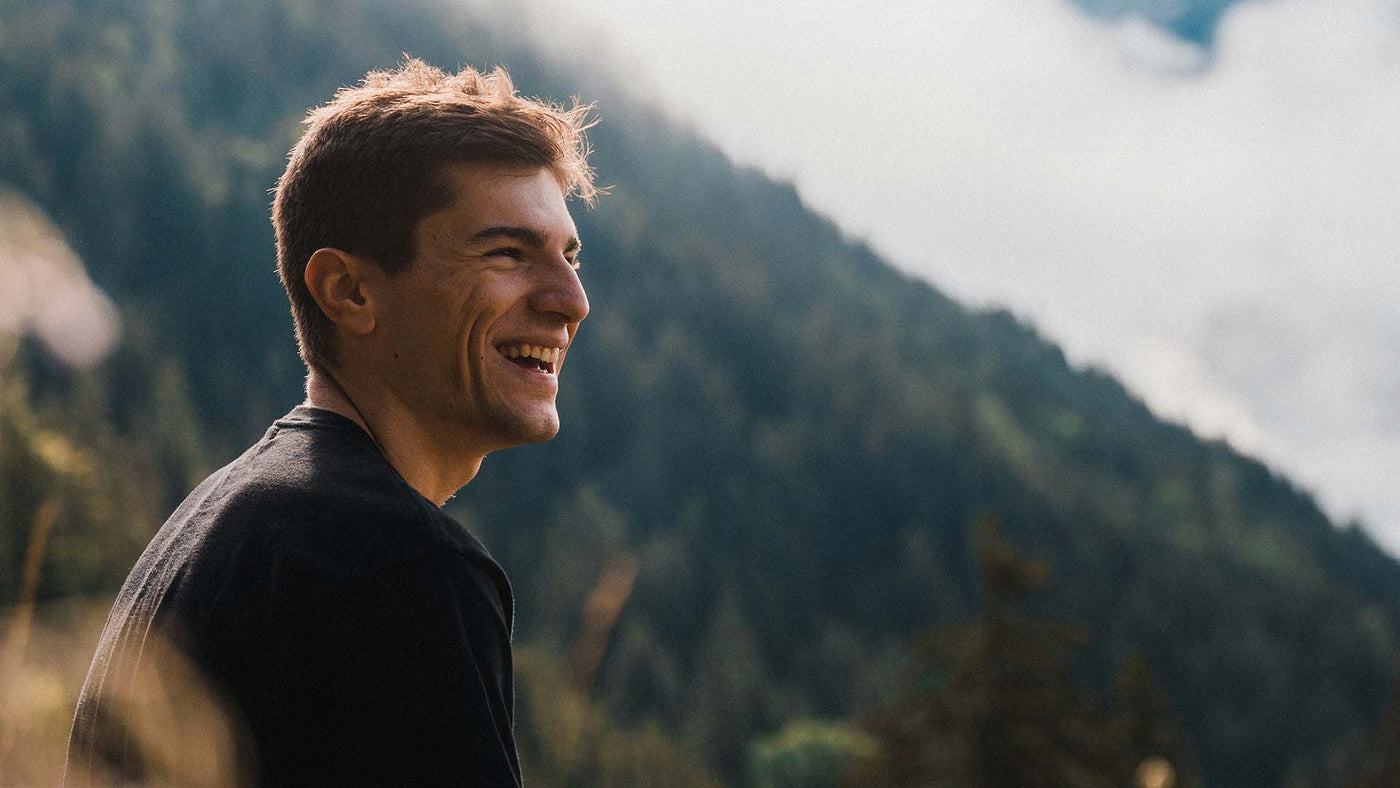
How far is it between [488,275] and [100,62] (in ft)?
508

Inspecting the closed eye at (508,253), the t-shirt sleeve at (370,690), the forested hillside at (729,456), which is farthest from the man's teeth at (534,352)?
the forested hillside at (729,456)

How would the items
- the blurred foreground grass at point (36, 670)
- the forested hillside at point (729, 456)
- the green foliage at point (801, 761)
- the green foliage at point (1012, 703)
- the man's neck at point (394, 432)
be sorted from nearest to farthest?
1. the blurred foreground grass at point (36, 670)
2. the man's neck at point (394, 432)
3. the green foliage at point (1012, 703)
4. the green foliage at point (801, 761)
5. the forested hillside at point (729, 456)

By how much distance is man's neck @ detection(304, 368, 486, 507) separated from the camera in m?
1.84

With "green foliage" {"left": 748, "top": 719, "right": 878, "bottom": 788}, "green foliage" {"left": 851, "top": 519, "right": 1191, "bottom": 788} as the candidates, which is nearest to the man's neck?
"green foliage" {"left": 851, "top": 519, "right": 1191, "bottom": 788}

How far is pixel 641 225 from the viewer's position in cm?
15162

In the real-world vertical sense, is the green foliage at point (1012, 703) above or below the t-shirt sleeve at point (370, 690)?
above

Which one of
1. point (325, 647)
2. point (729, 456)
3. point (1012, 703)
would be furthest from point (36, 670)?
point (729, 456)

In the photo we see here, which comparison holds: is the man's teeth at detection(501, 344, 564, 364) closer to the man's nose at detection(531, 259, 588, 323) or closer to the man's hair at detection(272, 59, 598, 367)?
the man's nose at detection(531, 259, 588, 323)

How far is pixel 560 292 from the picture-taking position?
2.03m

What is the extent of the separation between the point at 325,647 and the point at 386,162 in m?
0.85

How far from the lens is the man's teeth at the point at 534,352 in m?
1.98

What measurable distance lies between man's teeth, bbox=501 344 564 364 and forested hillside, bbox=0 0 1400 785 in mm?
61143

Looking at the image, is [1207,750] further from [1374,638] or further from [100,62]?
[100,62]

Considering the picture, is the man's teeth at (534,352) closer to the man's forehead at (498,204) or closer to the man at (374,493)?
the man at (374,493)
